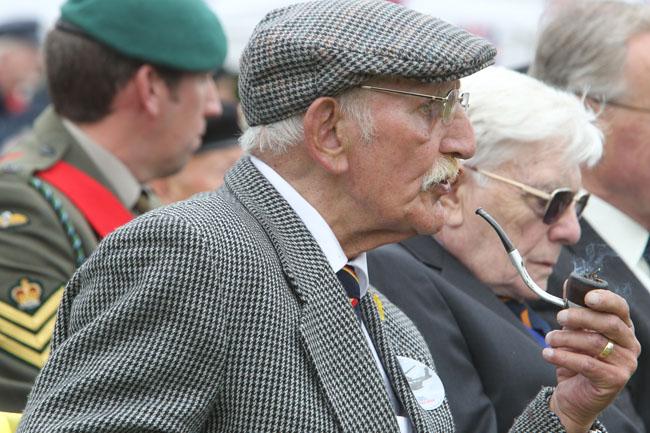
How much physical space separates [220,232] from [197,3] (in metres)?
2.52

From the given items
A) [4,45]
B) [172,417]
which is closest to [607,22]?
[172,417]

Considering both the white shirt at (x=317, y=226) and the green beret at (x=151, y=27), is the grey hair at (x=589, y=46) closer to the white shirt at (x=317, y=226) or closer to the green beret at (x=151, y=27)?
the green beret at (x=151, y=27)

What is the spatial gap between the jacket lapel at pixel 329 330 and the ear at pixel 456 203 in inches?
48.5

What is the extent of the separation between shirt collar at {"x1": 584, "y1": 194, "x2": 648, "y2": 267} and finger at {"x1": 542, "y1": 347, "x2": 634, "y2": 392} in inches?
68.8

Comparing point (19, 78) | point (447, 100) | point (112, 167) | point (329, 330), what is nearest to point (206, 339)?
point (329, 330)

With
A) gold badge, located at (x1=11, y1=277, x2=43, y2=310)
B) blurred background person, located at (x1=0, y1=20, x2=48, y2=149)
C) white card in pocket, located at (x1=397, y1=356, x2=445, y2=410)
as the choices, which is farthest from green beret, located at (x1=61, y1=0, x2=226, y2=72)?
blurred background person, located at (x1=0, y1=20, x2=48, y2=149)

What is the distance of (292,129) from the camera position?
8.39ft

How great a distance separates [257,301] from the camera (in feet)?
7.58

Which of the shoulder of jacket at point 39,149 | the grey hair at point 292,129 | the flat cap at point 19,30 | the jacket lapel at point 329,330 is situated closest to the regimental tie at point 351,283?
the jacket lapel at point 329,330

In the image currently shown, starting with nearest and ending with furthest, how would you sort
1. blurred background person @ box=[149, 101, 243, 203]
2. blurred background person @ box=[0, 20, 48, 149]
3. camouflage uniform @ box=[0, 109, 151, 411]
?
camouflage uniform @ box=[0, 109, 151, 411] → blurred background person @ box=[149, 101, 243, 203] → blurred background person @ box=[0, 20, 48, 149]

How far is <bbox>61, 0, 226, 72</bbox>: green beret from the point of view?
4.49 metres

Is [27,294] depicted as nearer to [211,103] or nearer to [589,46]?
[211,103]

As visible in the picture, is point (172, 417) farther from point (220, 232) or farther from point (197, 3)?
point (197, 3)

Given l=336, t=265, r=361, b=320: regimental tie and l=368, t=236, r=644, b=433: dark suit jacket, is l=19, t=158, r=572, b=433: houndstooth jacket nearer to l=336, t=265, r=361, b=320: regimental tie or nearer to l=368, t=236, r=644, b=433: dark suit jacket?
l=336, t=265, r=361, b=320: regimental tie
